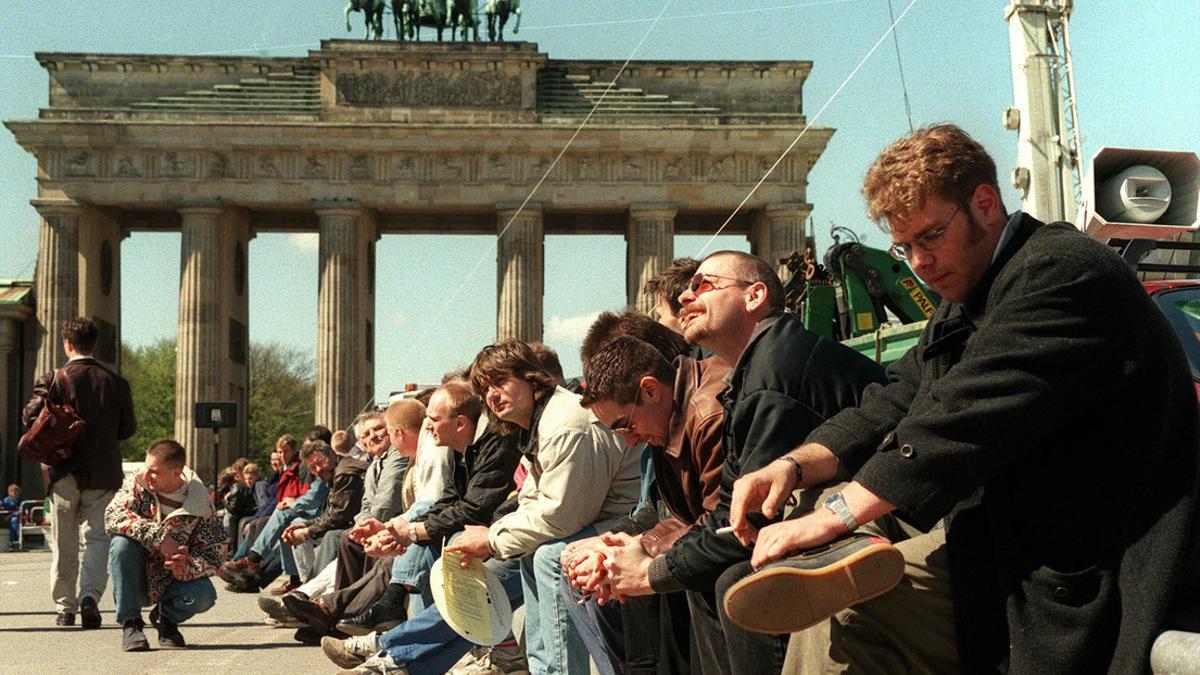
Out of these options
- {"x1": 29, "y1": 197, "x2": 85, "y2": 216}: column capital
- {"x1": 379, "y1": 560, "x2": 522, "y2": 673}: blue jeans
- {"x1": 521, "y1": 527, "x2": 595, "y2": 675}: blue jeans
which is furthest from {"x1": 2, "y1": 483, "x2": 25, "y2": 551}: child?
{"x1": 521, "y1": 527, "x2": 595, "y2": 675}: blue jeans

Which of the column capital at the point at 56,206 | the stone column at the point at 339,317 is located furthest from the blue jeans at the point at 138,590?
the column capital at the point at 56,206

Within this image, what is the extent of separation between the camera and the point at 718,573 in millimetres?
3971

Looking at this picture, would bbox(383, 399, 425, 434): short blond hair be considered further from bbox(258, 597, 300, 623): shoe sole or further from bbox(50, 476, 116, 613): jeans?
bbox(50, 476, 116, 613): jeans

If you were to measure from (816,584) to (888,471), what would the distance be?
0.93 feet

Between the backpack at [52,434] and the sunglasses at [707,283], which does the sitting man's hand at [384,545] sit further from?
the backpack at [52,434]

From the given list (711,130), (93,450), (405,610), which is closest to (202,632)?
Answer: (93,450)

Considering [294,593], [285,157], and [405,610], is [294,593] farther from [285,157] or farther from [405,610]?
[285,157]

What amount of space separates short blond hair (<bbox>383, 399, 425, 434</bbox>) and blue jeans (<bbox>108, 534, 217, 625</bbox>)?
5.00 feet

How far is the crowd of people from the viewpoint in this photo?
2.91 m

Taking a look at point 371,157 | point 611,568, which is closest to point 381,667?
point 611,568

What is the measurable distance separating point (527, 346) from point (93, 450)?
17.5 feet

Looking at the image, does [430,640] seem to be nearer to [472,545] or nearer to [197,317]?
[472,545]

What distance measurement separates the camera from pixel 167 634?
9.88 m

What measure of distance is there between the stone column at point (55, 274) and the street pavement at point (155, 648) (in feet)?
113
